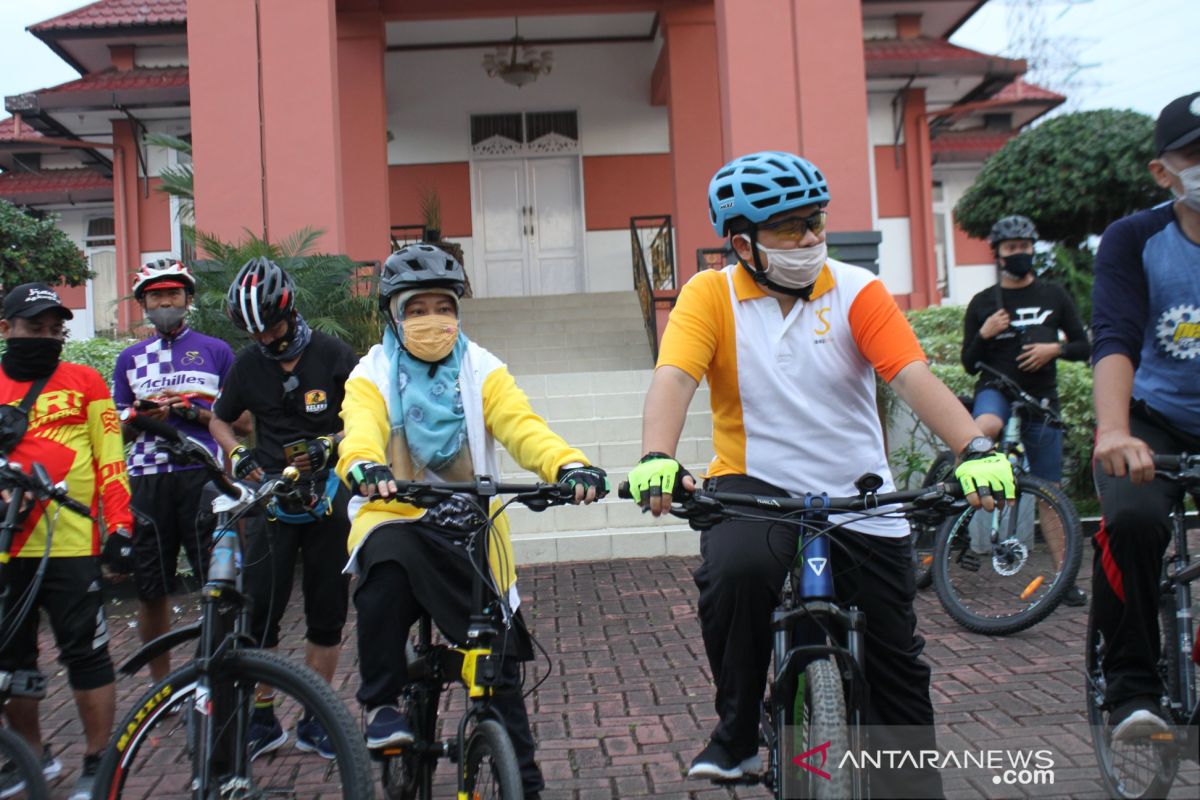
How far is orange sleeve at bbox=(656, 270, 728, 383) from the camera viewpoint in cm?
330

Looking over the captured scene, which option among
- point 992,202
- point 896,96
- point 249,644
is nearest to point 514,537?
point 249,644

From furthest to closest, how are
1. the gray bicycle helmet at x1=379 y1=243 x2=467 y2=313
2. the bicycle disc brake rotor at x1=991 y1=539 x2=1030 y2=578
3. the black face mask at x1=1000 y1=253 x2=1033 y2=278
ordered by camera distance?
the black face mask at x1=1000 y1=253 x2=1033 y2=278 → the bicycle disc brake rotor at x1=991 y1=539 x2=1030 y2=578 → the gray bicycle helmet at x1=379 y1=243 x2=467 y2=313

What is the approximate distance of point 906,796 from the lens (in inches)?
114

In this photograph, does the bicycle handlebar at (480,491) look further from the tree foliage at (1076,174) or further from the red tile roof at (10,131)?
the red tile roof at (10,131)

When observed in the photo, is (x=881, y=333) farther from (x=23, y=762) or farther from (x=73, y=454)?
(x=73, y=454)

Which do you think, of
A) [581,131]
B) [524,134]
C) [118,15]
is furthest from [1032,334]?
[118,15]

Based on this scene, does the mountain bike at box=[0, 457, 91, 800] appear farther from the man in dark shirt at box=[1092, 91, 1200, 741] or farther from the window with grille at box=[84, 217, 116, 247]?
the window with grille at box=[84, 217, 116, 247]

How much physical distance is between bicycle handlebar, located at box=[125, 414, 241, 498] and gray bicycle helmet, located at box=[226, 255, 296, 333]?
0.55 meters

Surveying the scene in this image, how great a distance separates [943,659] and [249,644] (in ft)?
11.6

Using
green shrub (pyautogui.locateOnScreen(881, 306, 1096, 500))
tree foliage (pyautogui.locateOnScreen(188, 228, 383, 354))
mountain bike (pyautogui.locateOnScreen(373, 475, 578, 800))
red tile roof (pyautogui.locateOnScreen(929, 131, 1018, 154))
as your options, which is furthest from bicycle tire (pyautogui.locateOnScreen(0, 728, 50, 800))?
red tile roof (pyautogui.locateOnScreen(929, 131, 1018, 154))

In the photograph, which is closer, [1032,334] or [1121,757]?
[1121,757]

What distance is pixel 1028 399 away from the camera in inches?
255

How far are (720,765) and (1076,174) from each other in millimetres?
12282

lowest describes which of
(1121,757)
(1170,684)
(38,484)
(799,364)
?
(1121,757)
